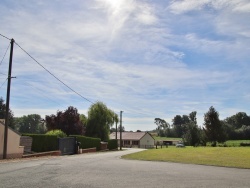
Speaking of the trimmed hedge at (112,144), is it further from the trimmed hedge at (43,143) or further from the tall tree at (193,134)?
the trimmed hedge at (43,143)

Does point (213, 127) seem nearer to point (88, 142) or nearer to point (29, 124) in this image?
point (88, 142)

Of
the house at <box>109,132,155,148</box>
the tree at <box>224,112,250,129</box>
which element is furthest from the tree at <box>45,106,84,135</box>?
the tree at <box>224,112,250,129</box>

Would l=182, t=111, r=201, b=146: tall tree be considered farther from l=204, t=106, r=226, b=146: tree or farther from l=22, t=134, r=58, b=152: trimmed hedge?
l=22, t=134, r=58, b=152: trimmed hedge

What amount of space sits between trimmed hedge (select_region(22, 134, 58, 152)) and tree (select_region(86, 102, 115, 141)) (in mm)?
30637

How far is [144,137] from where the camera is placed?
364ft

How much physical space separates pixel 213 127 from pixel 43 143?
2088 inches

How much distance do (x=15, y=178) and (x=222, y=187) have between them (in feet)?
23.2

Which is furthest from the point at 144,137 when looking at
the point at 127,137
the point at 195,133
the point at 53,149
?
the point at 53,149

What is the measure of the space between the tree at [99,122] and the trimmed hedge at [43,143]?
101ft

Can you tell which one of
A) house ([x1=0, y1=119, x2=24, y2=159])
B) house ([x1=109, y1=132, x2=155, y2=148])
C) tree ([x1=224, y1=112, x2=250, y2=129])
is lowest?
house ([x1=0, y1=119, x2=24, y2=159])

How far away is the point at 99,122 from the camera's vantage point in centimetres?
6494

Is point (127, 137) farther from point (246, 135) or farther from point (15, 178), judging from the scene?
point (15, 178)

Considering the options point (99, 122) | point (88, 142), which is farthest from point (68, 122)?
point (99, 122)

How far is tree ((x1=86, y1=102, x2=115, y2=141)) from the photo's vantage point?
213 feet
